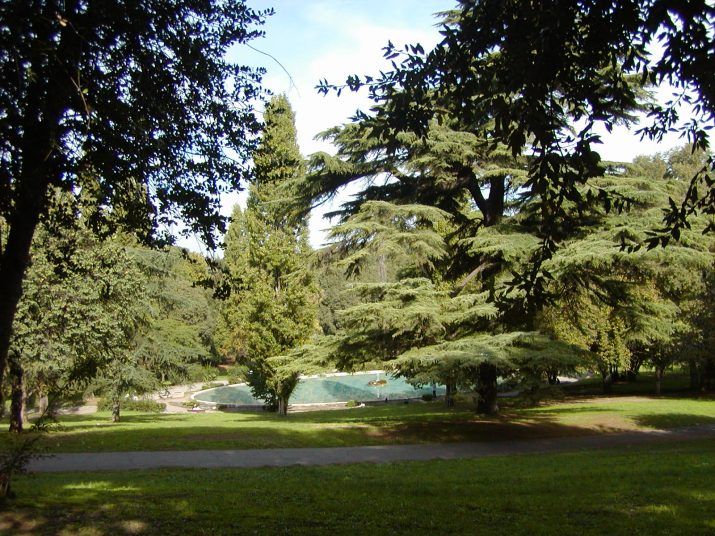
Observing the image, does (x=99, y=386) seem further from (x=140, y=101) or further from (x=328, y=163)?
(x=140, y=101)

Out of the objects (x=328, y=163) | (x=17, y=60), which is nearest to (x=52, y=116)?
(x=17, y=60)

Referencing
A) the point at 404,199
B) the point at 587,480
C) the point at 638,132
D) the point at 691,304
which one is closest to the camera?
the point at 638,132

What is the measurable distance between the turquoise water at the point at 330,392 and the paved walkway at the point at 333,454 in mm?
22046

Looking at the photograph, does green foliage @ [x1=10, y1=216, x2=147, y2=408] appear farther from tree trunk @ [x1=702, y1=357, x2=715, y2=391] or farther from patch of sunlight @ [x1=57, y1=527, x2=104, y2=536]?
tree trunk @ [x1=702, y1=357, x2=715, y2=391]

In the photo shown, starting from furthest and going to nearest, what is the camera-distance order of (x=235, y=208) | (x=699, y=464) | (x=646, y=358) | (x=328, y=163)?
(x=235, y=208), (x=646, y=358), (x=328, y=163), (x=699, y=464)

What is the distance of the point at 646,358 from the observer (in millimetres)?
28609

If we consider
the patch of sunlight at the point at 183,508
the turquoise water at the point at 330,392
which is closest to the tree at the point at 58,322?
the patch of sunlight at the point at 183,508

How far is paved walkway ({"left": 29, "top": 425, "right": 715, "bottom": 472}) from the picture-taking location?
11.0 m

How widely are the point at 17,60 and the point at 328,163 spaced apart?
1233 centimetres

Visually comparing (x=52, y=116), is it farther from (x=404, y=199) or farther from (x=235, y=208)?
(x=235, y=208)

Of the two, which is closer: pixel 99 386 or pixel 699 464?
pixel 699 464

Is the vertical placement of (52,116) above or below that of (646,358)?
above

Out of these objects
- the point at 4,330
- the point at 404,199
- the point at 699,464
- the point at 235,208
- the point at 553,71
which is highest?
the point at 235,208

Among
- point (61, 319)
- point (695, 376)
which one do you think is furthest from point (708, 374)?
point (61, 319)
